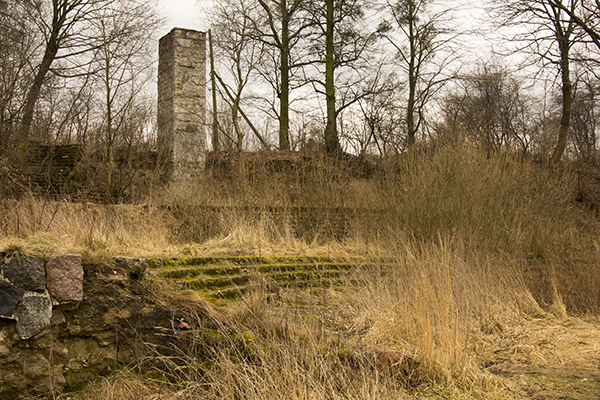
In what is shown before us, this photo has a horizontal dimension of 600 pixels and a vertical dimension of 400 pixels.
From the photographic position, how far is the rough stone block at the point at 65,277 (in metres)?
4.32

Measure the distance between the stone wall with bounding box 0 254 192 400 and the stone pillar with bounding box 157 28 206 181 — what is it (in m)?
7.98

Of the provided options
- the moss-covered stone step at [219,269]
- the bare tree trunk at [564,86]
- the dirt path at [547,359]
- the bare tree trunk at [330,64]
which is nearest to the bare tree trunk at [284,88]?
the bare tree trunk at [330,64]

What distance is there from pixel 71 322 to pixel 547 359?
4.79m

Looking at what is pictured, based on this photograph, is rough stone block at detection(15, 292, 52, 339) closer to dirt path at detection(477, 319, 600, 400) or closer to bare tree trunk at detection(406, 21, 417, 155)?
dirt path at detection(477, 319, 600, 400)

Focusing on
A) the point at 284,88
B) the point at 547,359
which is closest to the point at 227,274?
the point at 547,359

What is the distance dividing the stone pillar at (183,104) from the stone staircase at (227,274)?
6.00m

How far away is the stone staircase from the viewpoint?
5309 millimetres

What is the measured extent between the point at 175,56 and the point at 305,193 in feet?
17.0

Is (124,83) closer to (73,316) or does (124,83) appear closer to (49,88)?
(49,88)

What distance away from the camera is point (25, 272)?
13.8 ft

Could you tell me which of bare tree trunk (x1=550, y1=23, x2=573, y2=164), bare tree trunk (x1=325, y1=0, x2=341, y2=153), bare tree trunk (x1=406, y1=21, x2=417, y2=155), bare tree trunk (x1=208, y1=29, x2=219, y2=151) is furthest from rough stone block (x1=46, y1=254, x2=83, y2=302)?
bare tree trunk (x1=406, y1=21, x2=417, y2=155)

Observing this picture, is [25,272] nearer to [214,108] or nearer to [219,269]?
[219,269]

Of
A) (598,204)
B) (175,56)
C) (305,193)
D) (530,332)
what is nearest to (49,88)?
(175,56)

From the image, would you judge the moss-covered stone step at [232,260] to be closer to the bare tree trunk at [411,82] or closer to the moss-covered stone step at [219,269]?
the moss-covered stone step at [219,269]
